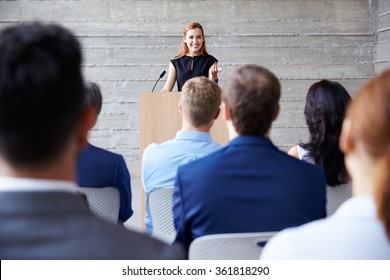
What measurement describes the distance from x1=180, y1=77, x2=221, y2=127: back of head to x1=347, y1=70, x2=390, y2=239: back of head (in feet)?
4.66

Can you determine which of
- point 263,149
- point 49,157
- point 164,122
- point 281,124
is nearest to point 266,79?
point 263,149

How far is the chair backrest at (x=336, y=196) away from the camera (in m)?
→ 2.32

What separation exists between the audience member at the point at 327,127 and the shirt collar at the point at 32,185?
171 cm

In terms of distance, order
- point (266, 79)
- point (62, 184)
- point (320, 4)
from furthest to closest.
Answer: point (320, 4) → point (266, 79) → point (62, 184)

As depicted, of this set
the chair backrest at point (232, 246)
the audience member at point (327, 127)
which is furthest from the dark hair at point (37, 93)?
the audience member at point (327, 127)

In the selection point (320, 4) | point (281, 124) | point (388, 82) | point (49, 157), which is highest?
point (320, 4)

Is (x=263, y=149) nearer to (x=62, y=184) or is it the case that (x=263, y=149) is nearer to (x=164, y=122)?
(x=62, y=184)

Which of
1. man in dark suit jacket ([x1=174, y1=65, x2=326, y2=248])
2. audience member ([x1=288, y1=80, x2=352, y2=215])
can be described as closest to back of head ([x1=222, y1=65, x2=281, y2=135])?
man in dark suit jacket ([x1=174, y1=65, x2=326, y2=248])

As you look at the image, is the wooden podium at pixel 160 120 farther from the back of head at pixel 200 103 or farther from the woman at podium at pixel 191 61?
the back of head at pixel 200 103

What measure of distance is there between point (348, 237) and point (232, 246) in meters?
0.49

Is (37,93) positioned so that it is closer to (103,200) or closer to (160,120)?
(103,200)

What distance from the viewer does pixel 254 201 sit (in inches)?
67.6
